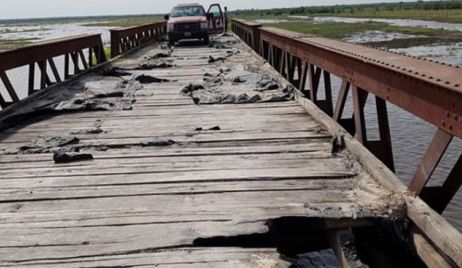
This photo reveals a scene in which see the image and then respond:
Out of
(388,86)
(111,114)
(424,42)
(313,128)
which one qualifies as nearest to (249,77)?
(111,114)

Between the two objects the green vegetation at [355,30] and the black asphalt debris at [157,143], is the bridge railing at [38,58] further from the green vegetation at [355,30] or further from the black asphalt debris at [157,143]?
the green vegetation at [355,30]

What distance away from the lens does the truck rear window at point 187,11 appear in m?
24.0

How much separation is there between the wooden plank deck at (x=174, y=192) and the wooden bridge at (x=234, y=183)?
0.01 m

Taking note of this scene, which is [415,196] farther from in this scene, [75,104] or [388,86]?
[75,104]

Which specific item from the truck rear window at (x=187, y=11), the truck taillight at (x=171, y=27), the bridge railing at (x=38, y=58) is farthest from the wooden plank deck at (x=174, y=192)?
the truck rear window at (x=187, y=11)

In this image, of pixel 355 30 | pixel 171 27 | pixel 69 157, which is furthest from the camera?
pixel 355 30

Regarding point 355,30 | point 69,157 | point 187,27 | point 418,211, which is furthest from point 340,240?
point 355,30

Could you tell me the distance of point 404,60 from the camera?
4.16 meters

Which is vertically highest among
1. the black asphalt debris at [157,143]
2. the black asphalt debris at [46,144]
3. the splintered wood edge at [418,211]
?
the splintered wood edge at [418,211]

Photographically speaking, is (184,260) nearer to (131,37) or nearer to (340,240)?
(340,240)

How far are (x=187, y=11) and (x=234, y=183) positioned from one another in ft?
69.5

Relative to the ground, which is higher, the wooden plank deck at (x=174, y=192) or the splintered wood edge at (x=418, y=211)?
the splintered wood edge at (x=418, y=211)

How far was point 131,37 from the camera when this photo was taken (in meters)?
20.3

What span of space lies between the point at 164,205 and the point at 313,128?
2.71 meters
